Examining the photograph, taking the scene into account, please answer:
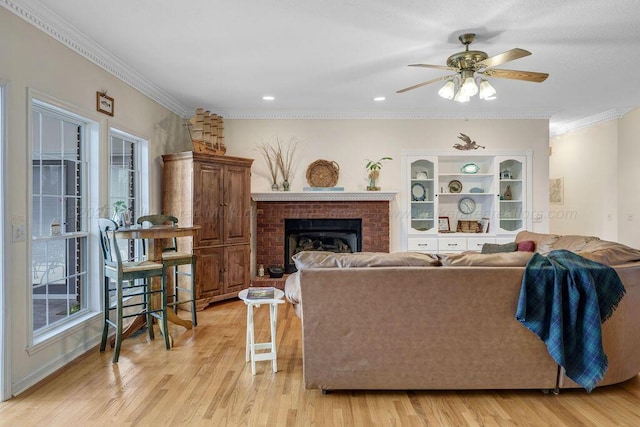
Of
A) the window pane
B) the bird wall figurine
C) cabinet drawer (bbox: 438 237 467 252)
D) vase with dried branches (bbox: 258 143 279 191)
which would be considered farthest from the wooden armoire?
the bird wall figurine

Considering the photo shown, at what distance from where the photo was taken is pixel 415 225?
5.50m

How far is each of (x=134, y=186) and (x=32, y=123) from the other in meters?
1.70

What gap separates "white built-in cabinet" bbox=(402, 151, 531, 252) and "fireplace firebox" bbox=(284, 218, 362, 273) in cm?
73

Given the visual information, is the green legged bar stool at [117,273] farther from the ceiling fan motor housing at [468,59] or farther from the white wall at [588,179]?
the white wall at [588,179]

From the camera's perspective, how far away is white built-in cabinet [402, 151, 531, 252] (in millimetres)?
5418

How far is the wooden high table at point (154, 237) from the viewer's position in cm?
308

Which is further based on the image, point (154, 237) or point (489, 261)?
point (154, 237)

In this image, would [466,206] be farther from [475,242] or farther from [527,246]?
[527,246]

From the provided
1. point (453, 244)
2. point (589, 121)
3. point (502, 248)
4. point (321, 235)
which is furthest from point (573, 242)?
point (589, 121)

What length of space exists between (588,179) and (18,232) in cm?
703

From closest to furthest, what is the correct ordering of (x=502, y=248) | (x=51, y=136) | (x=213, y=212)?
(x=51, y=136) → (x=502, y=248) → (x=213, y=212)

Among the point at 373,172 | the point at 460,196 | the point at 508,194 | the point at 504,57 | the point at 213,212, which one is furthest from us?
the point at 460,196

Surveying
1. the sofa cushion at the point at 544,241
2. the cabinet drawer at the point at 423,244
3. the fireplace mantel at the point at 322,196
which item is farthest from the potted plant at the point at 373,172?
the sofa cushion at the point at 544,241

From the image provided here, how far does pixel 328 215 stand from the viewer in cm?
540
